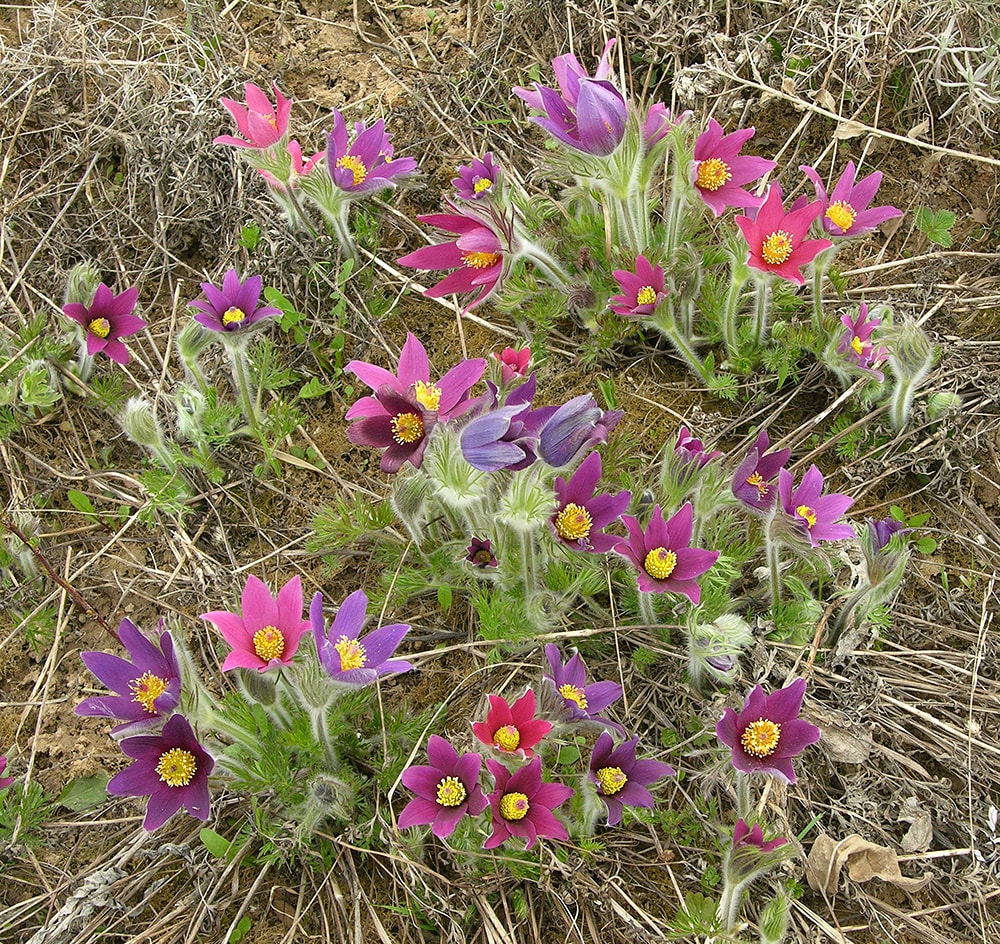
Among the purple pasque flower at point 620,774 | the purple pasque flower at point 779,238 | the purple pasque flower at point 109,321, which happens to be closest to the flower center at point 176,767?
the purple pasque flower at point 620,774

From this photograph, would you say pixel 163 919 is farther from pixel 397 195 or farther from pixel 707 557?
pixel 397 195

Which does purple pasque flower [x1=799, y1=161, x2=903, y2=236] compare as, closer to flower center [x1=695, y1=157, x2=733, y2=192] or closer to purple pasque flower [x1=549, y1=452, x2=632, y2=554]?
flower center [x1=695, y1=157, x2=733, y2=192]

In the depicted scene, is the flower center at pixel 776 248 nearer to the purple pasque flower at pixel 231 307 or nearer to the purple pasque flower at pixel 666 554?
the purple pasque flower at pixel 666 554

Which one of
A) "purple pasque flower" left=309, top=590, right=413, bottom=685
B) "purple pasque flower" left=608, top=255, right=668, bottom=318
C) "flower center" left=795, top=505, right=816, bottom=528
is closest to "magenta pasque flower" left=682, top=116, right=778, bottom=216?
"purple pasque flower" left=608, top=255, right=668, bottom=318

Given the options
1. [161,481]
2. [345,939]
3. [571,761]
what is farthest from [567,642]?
[161,481]

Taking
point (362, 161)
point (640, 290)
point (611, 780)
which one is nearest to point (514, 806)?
point (611, 780)
